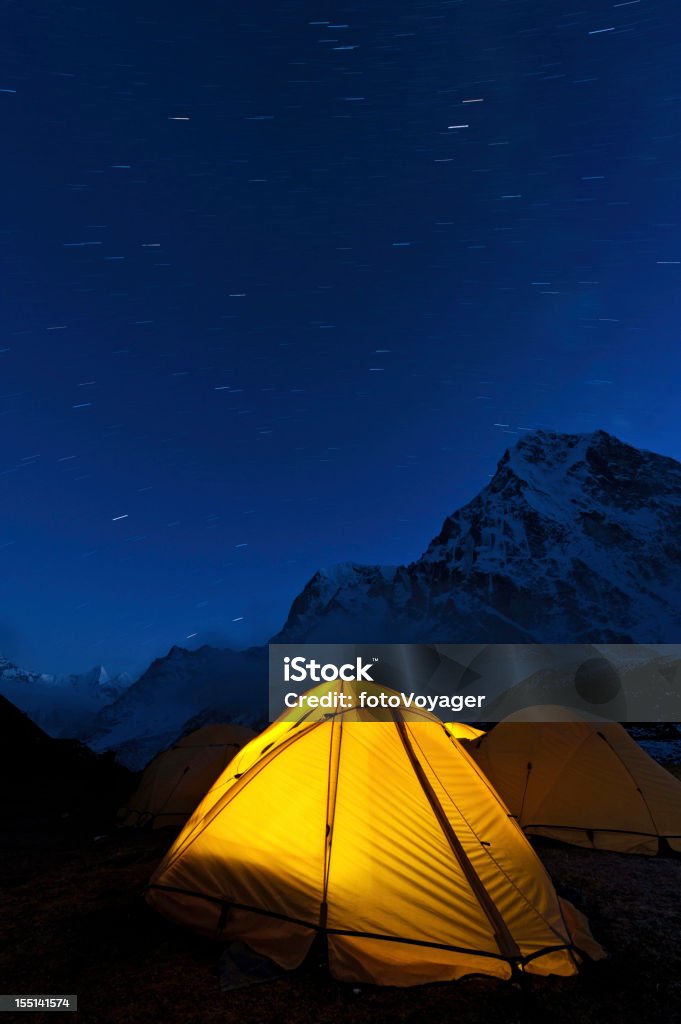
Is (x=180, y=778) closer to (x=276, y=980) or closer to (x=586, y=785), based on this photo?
(x=276, y=980)

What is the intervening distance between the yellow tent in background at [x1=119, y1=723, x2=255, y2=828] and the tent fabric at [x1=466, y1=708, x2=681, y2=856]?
20.8 ft

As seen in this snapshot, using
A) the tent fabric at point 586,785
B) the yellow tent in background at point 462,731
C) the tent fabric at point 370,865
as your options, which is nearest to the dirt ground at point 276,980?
the tent fabric at point 370,865

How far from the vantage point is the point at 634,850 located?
8.84 meters

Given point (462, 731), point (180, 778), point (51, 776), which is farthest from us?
point (51, 776)

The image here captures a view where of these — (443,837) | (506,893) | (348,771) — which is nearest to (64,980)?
(348,771)

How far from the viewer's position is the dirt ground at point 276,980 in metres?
4.15

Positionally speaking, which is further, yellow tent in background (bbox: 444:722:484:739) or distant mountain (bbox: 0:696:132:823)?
distant mountain (bbox: 0:696:132:823)

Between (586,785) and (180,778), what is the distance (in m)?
9.16

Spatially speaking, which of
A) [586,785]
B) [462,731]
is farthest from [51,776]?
[586,785]

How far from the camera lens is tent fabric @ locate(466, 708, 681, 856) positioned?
905cm

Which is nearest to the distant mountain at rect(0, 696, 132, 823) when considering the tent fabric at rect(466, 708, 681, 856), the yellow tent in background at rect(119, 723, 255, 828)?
the yellow tent in background at rect(119, 723, 255, 828)

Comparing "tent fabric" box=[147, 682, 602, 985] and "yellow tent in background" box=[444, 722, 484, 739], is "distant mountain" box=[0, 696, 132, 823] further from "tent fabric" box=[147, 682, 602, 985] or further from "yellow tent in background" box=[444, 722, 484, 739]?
"yellow tent in background" box=[444, 722, 484, 739]

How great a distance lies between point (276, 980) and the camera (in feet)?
15.0

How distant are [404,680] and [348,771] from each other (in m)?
146
